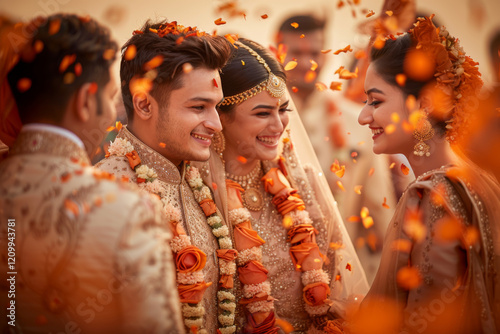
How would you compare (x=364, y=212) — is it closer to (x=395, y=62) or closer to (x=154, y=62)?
(x=395, y=62)

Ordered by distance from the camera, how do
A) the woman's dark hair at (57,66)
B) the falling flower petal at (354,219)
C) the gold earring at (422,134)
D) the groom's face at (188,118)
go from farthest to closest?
the falling flower petal at (354,219) → the gold earring at (422,134) → the groom's face at (188,118) → the woman's dark hair at (57,66)

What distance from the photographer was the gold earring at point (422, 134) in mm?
2840

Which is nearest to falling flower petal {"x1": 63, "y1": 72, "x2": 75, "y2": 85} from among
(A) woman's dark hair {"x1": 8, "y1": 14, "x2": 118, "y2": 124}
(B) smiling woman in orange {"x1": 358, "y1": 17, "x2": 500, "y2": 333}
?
(A) woman's dark hair {"x1": 8, "y1": 14, "x2": 118, "y2": 124}

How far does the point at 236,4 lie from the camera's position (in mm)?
3648

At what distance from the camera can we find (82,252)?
1.48m

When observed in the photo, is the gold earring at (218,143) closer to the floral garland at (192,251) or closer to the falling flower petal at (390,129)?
the floral garland at (192,251)

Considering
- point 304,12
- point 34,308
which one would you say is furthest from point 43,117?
point 304,12

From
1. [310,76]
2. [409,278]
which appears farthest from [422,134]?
[310,76]

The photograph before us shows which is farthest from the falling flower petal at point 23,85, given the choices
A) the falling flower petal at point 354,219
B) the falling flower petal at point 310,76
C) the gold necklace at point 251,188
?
the falling flower petal at point 310,76

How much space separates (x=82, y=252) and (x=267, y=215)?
A: 6.32 ft

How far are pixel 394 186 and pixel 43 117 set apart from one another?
11.8 ft

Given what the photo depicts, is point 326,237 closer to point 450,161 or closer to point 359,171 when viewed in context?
point 450,161

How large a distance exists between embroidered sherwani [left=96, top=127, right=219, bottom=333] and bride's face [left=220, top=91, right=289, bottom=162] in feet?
1.92

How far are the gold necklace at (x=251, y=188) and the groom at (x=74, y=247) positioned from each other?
1.67 meters
